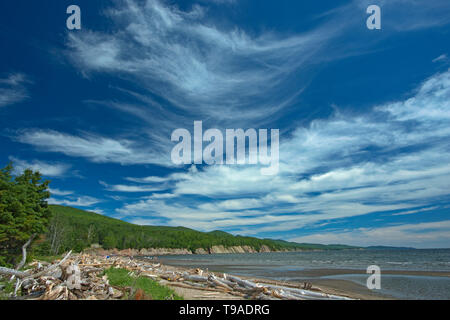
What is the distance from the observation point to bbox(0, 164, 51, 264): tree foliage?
2706 centimetres

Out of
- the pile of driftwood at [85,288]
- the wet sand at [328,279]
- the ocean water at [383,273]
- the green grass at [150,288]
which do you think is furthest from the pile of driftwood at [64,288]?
the ocean water at [383,273]

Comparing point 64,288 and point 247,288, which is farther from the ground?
point 64,288

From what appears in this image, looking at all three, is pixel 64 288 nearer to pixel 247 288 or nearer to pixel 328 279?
pixel 247 288

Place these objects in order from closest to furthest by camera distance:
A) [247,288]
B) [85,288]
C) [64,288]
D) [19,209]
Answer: [64,288], [85,288], [247,288], [19,209]

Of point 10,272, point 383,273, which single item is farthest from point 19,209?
point 383,273

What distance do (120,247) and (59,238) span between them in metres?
96.7

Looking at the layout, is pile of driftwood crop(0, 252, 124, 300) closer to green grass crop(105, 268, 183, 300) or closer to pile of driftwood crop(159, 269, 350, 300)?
green grass crop(105, 268, 183, 300)

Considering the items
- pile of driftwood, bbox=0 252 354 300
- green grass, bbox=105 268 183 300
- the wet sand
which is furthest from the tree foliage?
the wet sand

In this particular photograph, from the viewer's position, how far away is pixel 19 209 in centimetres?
2853

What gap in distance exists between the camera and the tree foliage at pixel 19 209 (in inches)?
1065
